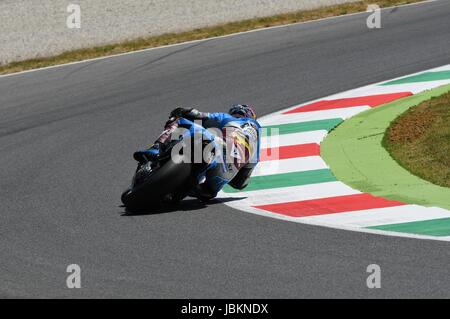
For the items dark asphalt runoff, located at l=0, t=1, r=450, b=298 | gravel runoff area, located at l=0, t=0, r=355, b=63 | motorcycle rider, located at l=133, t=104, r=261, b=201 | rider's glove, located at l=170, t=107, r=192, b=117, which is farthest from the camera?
gravel runoff area, located at l=0, t=0, r=355, b=63

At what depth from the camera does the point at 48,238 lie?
10.1m

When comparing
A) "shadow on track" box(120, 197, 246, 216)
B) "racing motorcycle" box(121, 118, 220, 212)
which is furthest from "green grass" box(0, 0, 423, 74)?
"racing motorcycle" box(121, 118, 220, 212)

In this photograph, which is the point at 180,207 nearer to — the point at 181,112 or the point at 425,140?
the point at 181,112

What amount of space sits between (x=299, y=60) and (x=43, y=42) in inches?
176

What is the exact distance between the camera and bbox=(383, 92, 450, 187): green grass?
11.9m

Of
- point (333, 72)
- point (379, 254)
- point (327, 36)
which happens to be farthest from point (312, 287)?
point (327, 36)

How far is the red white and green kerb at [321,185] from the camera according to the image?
10023 millimetres

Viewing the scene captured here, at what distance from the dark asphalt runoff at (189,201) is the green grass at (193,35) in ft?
1.30

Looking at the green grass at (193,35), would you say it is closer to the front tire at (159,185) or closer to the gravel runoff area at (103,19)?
the gravel runoff area at (103,19)

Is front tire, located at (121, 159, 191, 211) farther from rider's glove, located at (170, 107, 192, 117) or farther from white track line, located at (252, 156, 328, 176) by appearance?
white track line, located at (252, 156, 328, 176)

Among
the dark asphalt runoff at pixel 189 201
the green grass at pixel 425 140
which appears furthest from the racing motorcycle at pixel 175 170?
the green grass at pixel 425 140

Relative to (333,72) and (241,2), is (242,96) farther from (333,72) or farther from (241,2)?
(241,2)

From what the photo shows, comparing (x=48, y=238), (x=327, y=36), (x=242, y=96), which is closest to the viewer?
(x=48, y=238)

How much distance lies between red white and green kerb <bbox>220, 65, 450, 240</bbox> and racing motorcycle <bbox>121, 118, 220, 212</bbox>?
63 centimetres
